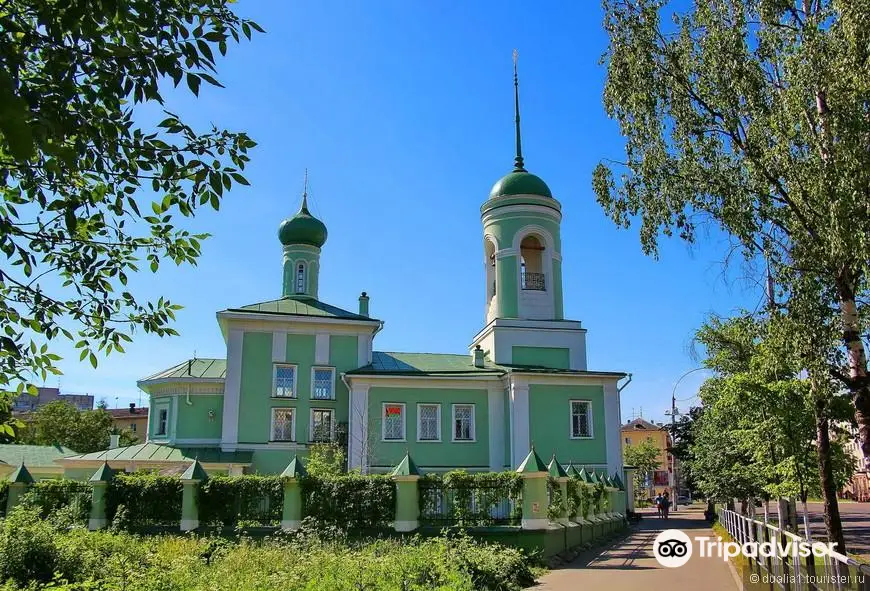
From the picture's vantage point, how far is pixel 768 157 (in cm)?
1030

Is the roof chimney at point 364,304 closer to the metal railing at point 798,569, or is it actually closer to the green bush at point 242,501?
the green bush at point 242,501

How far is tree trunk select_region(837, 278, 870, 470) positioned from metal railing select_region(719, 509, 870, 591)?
1969 millimetres

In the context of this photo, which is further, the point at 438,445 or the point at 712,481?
the point at 438,445

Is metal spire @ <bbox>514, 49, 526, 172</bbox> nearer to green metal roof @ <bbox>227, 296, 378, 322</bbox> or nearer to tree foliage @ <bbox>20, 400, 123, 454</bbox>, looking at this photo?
green metal roof @ <bbox>227, 296, 378, 322</bbox>

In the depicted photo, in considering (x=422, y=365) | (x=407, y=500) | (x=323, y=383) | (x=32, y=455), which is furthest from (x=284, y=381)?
(x=32, y=455)

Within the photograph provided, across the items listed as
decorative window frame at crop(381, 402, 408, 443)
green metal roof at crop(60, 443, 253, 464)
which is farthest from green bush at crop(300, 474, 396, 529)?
decorative window frame at crop(381, 402, 408, 443)

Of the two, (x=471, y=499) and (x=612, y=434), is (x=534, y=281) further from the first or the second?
(x=471, y=499)

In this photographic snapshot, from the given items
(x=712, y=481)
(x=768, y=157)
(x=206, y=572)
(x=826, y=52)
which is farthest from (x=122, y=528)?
(x=712, y=481)

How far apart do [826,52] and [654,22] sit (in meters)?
3.21

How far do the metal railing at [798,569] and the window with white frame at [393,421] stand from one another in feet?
50.3

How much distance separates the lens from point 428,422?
28.2 meters

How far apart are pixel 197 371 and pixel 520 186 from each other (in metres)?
15.9

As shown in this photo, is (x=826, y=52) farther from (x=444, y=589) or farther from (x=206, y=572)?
(x=206, y=572)

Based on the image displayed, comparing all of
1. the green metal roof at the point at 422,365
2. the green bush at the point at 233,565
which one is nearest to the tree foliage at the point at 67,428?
the green metal roof at the point at 422,365
